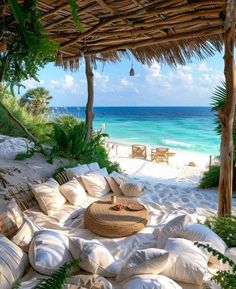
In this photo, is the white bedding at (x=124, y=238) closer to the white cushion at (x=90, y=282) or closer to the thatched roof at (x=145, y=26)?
the white cushion at (x=90, y=282)

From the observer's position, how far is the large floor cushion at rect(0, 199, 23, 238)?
238 centimetres

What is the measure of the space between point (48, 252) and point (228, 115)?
5.79 feet

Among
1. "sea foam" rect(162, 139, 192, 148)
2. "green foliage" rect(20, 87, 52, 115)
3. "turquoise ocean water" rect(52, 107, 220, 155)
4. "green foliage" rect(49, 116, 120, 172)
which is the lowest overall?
"sea foam" rect(162, 139, 192, 148)

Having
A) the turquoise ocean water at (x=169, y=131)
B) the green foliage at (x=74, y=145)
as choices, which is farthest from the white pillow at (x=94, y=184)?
the turquoise ocean water at (x=169, y=131)

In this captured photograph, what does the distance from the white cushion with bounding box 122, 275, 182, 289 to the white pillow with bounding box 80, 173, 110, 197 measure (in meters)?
2.10

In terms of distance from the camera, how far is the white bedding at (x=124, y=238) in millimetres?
2543

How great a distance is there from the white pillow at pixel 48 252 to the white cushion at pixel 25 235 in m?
0.10

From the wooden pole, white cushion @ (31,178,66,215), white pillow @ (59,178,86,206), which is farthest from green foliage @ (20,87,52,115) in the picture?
the wooden pole

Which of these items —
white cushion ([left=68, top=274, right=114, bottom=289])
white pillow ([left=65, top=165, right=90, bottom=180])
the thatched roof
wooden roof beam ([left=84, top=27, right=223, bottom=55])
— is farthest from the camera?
white pillow ([left=65, top=165, right=90, bottom=180])

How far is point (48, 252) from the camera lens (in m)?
2.05

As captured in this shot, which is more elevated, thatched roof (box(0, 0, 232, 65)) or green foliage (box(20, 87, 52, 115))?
thatched roof (box(0, 0, 232, 65))

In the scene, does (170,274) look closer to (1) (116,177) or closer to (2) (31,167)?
(1) (116,177)

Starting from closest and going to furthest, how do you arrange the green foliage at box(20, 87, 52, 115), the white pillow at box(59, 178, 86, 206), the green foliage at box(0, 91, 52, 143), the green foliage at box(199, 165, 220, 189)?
the white pillow at box(59, 178, 86, 206), the green foliage at box(199, 165, 220, 189), the green foliage at box(0, 91, 52, 143), the green foliage at box(20, 87, 52, 115)

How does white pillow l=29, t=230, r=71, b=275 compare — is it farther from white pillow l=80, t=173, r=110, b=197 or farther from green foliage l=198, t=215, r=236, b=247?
white pillow l=80, t=173, r=110, b=197
